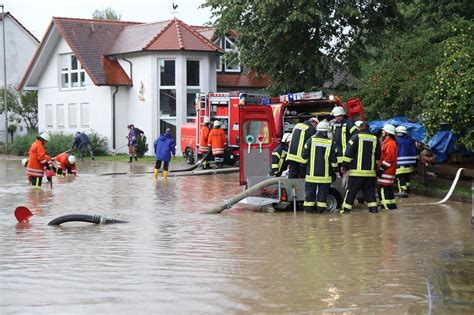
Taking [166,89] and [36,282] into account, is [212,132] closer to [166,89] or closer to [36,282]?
[166,89]

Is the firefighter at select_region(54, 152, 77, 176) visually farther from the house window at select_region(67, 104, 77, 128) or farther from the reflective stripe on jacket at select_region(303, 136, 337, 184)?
the house window at select_region(67, 104, 77, 128)

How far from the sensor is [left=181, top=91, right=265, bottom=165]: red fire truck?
28.5 metres

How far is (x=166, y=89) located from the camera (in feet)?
136

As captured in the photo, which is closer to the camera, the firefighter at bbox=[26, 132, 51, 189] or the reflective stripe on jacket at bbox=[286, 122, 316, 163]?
the reflective stripe on jacket at bbox=[286, 122, 316, 163]

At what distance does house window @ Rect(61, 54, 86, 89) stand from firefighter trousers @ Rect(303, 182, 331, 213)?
31867mm

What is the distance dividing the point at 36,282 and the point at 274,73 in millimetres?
20994

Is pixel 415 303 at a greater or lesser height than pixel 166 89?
lesser

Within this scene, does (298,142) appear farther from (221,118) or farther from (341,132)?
(221,118)

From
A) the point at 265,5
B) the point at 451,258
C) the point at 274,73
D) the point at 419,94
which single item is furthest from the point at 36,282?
the point at 274,73

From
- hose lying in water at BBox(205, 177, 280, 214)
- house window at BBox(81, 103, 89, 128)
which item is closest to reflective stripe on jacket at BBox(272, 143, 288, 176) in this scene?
hose lying in water at BBox(205, 177, 280, 214)

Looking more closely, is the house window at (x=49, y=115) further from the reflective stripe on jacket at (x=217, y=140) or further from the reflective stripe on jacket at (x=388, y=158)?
the reflective stripe on jacket at (x=388, y=158)

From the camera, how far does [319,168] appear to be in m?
14.9

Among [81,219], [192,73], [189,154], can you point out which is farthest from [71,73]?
[81,219]

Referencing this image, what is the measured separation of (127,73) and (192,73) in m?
3.61
